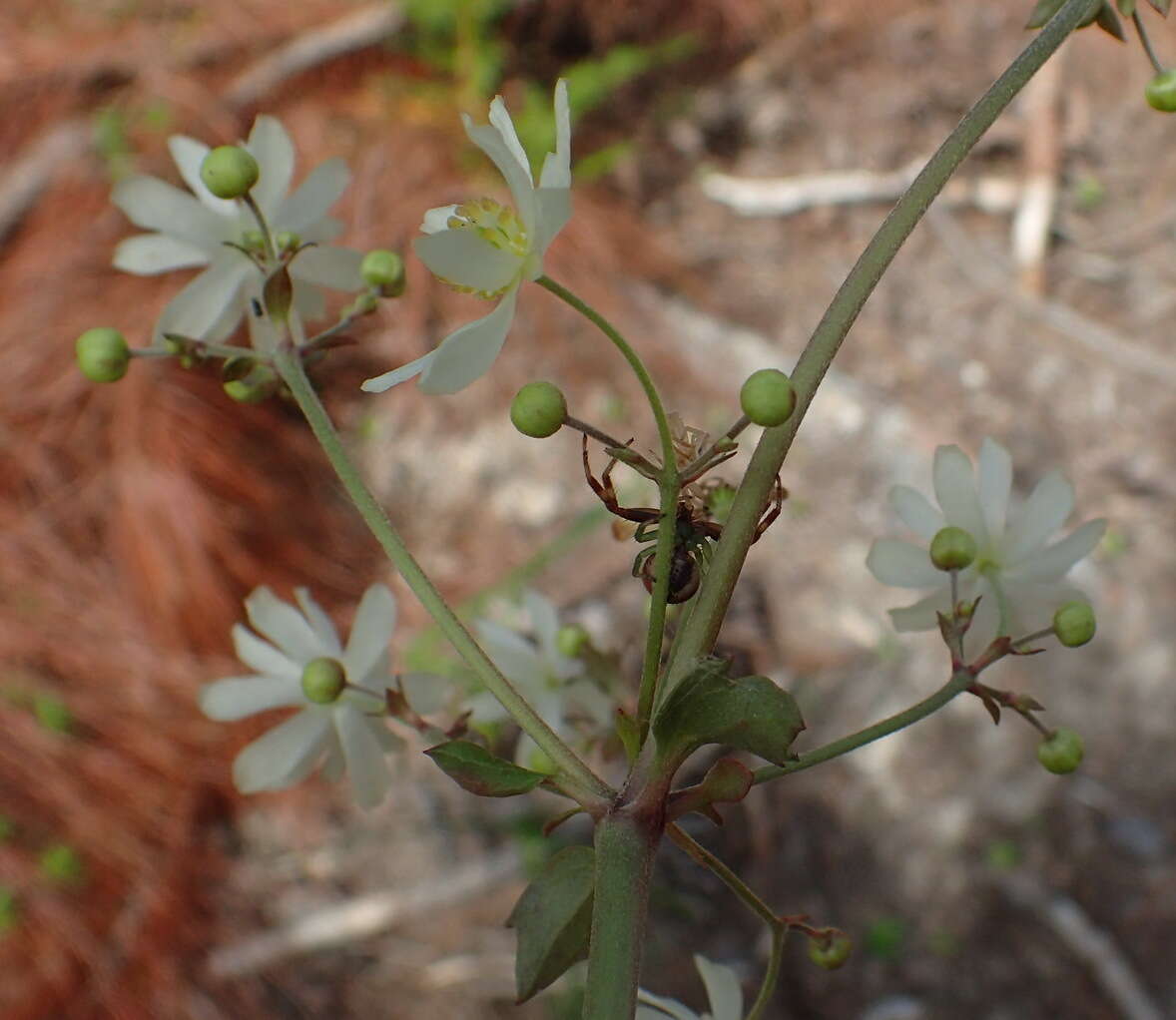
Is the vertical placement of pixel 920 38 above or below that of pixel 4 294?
above

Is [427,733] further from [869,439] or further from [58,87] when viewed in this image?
[58,87]

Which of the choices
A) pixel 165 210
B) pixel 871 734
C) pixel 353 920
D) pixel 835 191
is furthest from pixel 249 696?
pixel 835 191

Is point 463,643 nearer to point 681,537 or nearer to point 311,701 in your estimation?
point 681,537

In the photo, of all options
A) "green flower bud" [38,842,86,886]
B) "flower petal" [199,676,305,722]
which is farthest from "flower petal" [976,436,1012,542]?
"green flower bud" [38,842,86,886]

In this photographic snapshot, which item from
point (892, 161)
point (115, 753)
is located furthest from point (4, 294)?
point (892, 161)

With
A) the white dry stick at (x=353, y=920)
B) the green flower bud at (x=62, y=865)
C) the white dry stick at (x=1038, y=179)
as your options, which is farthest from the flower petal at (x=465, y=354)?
the white dry stick at (x=1038, y=179)
